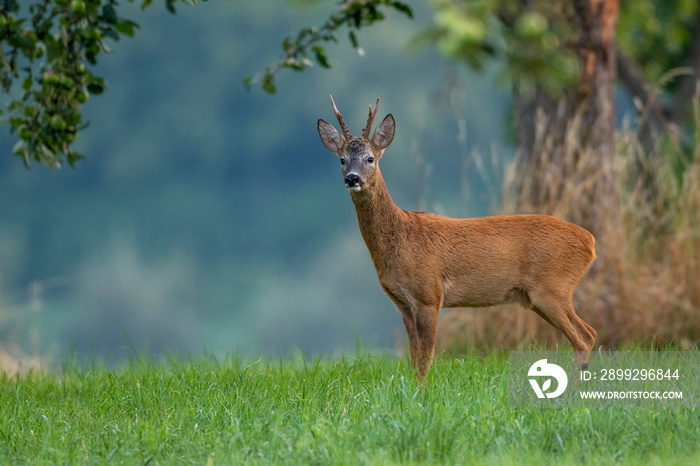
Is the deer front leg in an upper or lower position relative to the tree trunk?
lower

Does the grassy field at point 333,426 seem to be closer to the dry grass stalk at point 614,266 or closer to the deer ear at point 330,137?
the deer ear at point 330,137

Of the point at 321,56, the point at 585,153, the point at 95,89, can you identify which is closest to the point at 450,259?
the point at 321,56

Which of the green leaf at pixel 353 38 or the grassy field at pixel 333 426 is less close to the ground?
the green leaf at pixel 353 38

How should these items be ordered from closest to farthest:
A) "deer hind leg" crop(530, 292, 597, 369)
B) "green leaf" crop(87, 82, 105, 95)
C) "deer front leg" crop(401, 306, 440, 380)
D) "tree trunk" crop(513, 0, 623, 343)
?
"deer front leg" crop(401, 306, 440, 380) < "deer hind leg" crop(530, 292, 597, 369) < "green leaf" crop(87, 82, 105, 95) < "tree trunk" crop(513, 0, 623, 343)

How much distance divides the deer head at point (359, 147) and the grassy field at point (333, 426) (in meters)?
1.10

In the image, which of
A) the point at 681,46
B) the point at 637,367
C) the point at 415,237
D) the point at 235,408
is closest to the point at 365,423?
the point at 235,408

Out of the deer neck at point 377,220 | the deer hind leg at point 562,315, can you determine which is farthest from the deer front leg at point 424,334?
the deer hind leg at point 562,315

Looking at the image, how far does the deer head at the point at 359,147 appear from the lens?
14.1 ft

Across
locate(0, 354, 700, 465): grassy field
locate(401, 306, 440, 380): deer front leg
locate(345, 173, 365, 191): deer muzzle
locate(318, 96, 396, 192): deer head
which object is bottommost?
locate(0, 354, 700, 465): grassy field

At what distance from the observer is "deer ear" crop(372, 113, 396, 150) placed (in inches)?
177

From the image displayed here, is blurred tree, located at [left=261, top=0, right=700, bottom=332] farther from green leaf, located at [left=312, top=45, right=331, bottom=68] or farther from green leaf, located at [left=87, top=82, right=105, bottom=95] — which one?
green leaf, located at [left=87, top=82, right=105, bottom=95]

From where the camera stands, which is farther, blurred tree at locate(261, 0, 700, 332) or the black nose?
blurred tree at locate(261, 0, 700, 332)

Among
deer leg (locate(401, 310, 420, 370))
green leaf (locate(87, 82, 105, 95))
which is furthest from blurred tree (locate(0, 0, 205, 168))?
deer leg (locate(401, 310, 420, 370))

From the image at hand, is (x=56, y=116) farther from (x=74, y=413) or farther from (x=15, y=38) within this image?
(x=74, y=413)
